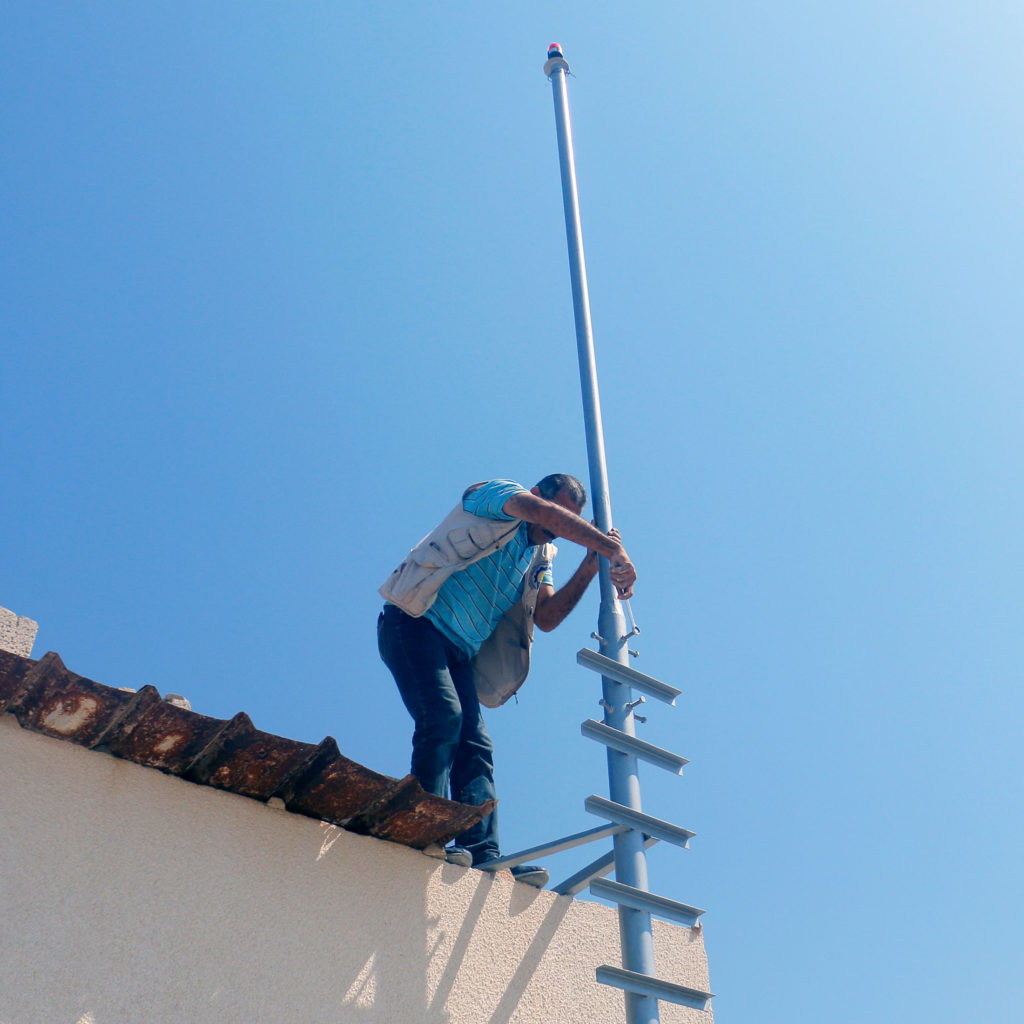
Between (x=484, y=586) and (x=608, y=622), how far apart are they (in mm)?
635

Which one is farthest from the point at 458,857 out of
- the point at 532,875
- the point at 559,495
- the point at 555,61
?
the point at 555,61

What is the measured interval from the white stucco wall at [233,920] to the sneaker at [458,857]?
30mm

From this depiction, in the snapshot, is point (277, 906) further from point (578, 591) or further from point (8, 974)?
A: point (578, 591)

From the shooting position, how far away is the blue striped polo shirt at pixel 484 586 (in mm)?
4883

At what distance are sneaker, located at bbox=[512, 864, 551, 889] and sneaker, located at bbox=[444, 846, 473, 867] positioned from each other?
0.75 feet

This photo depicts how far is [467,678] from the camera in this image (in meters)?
5.06

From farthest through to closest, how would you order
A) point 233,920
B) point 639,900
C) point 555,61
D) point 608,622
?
point 555,61, point 608,622, point 639,900, point 233,920

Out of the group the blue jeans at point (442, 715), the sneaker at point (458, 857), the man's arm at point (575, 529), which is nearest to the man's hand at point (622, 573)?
the man's arm at point (575, 529)

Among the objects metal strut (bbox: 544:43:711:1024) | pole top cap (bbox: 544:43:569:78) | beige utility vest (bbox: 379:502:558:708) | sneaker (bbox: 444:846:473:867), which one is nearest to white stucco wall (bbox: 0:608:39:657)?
beige utility vest (bbox: 379:502:558:708)

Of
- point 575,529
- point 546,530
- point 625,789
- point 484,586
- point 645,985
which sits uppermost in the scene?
point 546,530

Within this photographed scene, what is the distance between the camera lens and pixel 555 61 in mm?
6684

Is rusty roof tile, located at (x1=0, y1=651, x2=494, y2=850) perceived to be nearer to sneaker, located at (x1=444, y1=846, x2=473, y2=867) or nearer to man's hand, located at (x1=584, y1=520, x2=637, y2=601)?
sneaker, located at (x1=444, y1=846, x2=473, y2=867)

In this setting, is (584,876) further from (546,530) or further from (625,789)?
(546,530)

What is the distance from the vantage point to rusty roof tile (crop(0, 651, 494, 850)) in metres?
3.56
